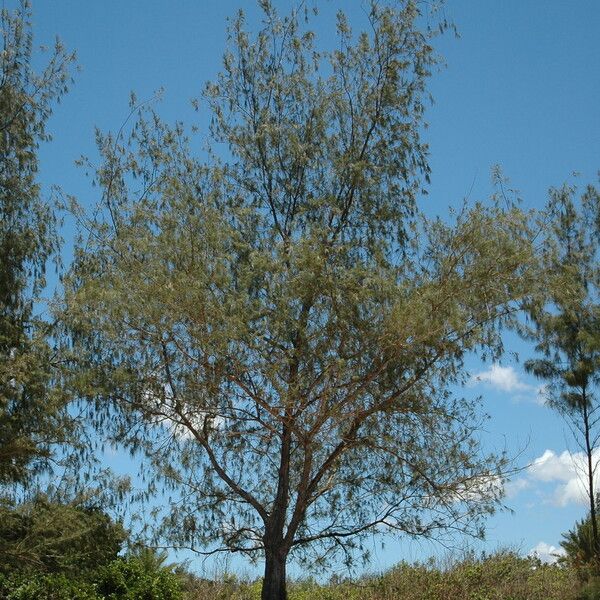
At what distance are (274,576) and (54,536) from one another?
121 inches

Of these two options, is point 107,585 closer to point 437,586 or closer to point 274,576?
point 274,576

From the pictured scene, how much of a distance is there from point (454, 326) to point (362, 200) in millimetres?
2780

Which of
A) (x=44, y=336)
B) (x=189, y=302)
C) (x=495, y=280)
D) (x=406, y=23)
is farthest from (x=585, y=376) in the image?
(x=44, y=336)

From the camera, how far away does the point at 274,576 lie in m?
12.3

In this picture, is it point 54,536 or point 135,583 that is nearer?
point 54,536

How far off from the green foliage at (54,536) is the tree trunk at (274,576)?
2.12m

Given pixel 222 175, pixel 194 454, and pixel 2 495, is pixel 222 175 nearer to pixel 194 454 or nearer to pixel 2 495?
pixel 194 454

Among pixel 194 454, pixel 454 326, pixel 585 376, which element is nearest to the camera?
pixel 454 326

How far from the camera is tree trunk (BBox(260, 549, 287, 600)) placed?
12.1m

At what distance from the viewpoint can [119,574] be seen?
45.4ft

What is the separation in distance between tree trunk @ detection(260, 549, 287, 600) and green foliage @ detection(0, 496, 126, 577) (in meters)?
2.12

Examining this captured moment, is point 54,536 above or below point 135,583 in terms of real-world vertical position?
above

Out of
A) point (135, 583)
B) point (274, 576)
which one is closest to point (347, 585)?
point (274, 576)

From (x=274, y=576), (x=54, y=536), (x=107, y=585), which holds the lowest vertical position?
(x=274, y=576)
